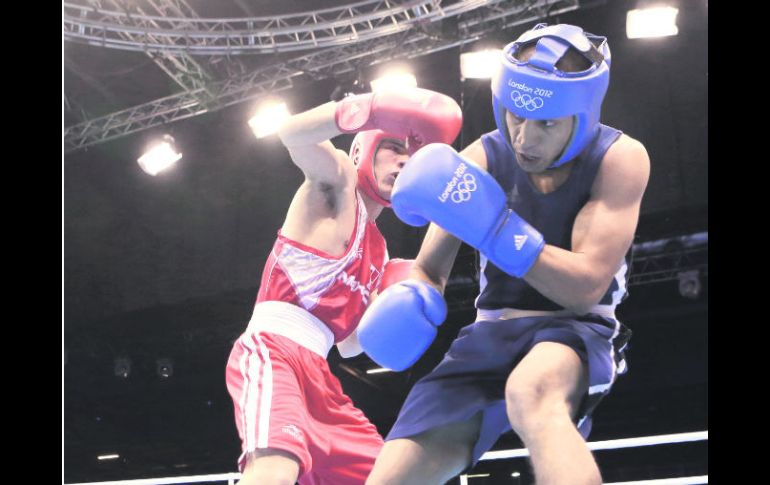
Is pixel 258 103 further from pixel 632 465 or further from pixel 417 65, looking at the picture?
pixel 632 465

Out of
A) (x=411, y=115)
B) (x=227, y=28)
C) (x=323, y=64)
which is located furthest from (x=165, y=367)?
(x=411, y=115)

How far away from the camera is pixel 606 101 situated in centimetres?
545

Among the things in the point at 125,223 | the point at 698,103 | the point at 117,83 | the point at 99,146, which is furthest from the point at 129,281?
the point at 698,103

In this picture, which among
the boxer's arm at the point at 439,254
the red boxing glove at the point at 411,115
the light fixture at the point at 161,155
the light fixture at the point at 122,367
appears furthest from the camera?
the light fixture at the point at 122,367

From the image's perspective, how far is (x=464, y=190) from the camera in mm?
1664

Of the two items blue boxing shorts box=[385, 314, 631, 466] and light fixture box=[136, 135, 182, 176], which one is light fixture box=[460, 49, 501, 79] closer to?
light fixture box=[136, 135, 182, 176]

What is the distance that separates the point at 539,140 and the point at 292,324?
1.06 meters

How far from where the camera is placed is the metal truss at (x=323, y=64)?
16.0ft

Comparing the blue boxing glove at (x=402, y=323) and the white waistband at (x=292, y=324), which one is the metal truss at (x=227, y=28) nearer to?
the white waistband at (x=292, y=324)

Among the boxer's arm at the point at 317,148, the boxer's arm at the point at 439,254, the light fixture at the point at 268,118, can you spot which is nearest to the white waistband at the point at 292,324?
the boxer's arm at the point at 317,148

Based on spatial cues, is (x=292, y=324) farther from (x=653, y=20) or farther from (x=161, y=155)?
(x=161, y=155)

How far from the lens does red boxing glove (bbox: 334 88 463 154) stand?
230cm
